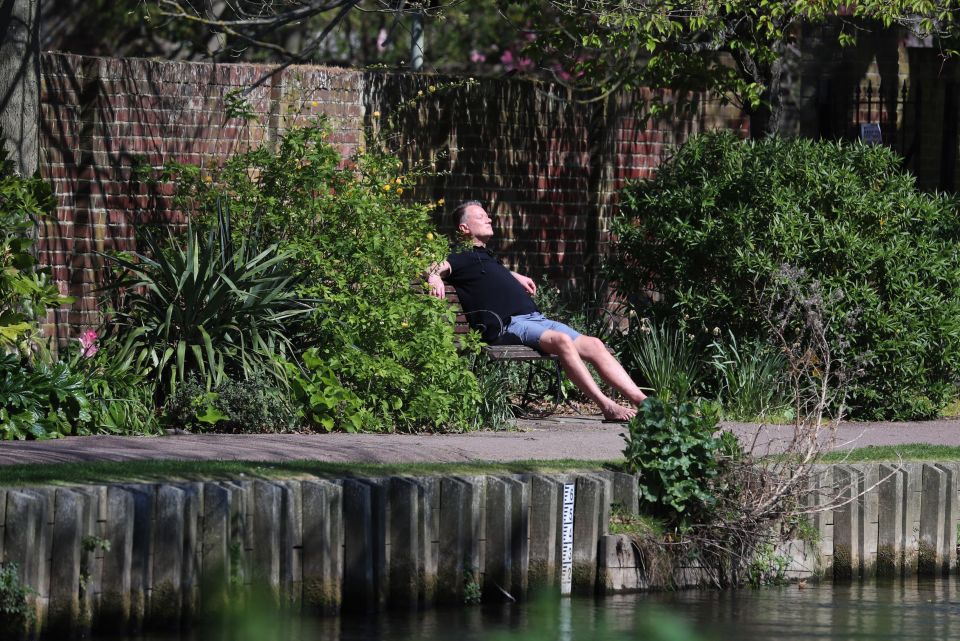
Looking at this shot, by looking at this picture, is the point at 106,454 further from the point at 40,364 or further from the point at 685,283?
the point at 685,283

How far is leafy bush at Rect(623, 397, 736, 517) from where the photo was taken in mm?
7129

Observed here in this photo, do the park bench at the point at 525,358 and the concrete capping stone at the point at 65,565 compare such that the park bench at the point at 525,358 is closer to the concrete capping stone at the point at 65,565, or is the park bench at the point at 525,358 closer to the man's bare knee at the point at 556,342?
the man's bare knee at the point at 556,342

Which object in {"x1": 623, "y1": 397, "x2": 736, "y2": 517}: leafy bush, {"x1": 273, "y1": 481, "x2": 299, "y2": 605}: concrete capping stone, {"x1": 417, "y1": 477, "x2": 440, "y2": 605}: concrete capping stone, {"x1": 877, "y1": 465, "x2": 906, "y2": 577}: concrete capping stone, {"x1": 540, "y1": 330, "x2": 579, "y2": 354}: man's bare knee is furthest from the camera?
{"x1": 540, "y1": 330, "x2": 579, "y2": 354}: man's bare knee

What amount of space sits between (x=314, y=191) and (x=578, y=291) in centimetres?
328

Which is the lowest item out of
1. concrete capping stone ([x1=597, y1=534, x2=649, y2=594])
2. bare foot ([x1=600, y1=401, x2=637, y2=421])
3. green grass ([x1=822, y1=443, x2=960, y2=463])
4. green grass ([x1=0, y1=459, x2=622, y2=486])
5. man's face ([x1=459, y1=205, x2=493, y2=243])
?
concrete capping stone ([x1=597, y1=534, x2=649, y2=594])

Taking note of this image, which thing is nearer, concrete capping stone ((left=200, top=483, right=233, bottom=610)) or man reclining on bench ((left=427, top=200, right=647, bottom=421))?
concrete capping stone ((left=200, top=483, right=233, bottom=610))

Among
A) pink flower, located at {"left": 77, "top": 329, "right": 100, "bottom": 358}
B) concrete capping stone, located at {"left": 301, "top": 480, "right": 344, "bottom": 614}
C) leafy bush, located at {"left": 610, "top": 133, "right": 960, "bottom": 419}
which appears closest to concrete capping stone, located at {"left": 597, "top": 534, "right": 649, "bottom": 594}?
concrete capping stone, located at {"left": 301, "top": 480, "right": 344, "bottom": 614}

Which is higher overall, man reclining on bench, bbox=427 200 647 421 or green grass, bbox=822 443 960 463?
man reclining on bench, bbox=427 200 647 421

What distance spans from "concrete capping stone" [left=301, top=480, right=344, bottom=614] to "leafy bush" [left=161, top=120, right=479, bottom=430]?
2.04 metres

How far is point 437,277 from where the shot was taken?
9.27m

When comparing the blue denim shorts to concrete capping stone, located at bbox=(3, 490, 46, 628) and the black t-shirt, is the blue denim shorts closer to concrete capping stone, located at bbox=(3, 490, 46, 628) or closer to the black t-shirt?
the black t-shirt

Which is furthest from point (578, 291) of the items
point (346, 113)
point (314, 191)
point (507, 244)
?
point (314, 191)

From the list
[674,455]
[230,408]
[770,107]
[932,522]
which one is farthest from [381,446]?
[770,107]

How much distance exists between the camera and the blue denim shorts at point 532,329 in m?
9.41
